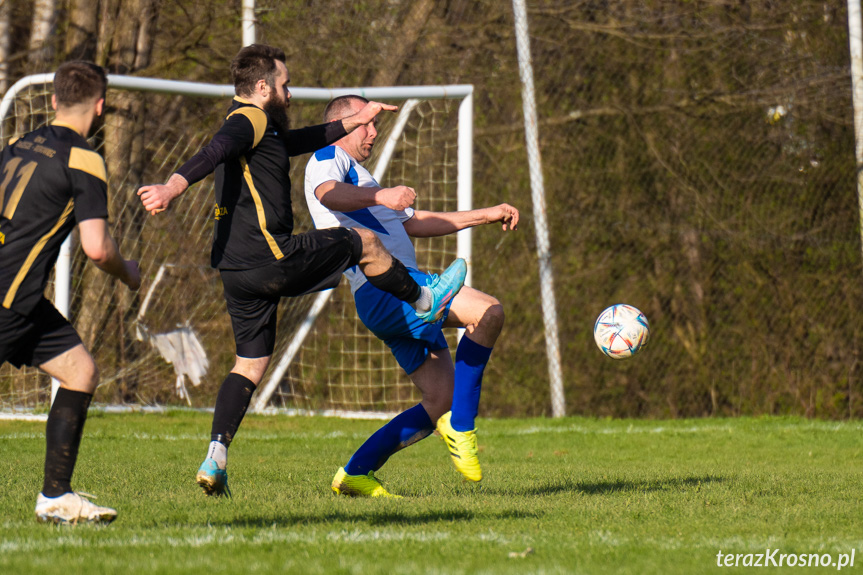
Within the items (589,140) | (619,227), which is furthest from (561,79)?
(619,227)

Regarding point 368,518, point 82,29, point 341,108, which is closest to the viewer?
point 368,518

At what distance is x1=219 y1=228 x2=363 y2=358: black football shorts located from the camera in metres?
4.64

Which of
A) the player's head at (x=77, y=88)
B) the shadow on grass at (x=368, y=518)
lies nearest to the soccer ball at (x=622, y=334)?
the shadow on grass at (x=368, y=518)

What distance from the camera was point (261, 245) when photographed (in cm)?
463

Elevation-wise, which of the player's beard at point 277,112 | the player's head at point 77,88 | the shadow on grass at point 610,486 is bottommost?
the shadow on grass at point 610,486

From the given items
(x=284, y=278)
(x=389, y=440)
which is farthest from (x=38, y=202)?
(x=389, y=440)

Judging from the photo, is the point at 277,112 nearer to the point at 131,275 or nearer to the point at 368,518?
the point at 131,275

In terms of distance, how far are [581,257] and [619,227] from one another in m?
0.63

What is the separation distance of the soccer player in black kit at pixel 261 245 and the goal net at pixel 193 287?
436 centimetres

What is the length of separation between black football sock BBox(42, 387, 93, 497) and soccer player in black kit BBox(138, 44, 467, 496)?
765 mm

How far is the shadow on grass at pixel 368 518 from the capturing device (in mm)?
4051

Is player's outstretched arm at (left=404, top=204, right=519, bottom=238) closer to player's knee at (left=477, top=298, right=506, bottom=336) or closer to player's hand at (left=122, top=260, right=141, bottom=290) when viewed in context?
player's knee at (left=477, top=298, right=506, bottom=336)

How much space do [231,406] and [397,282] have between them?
992mm

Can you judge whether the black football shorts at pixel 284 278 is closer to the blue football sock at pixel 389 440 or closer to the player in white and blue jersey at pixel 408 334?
→ the player in white and blue jersey at pixel 408 334
